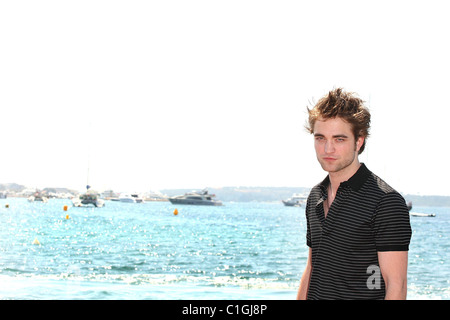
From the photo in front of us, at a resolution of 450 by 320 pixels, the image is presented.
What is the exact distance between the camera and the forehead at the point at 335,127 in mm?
1801

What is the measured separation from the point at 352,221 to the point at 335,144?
24 centimetres

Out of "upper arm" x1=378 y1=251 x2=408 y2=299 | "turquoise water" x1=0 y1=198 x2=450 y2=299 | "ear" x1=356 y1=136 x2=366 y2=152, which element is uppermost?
"ear" x1=356 y1=136 x2=366 y2=152

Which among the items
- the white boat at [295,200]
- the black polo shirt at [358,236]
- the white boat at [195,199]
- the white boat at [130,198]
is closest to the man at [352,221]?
the black polo shirt at [358,236]

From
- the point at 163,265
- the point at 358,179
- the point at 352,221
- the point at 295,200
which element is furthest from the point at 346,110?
the point at 295,200

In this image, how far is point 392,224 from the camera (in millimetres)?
1674

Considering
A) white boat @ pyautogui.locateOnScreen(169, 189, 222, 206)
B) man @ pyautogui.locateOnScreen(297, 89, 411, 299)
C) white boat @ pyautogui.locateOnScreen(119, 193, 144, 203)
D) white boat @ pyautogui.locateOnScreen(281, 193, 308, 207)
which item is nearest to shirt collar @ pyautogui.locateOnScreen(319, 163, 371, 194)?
man @ pyautogui.locateOnScreen(297, 89, 411, 299)

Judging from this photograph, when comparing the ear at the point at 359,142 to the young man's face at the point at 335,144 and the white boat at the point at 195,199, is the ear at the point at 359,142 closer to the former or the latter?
the young man's face at the point at 335,144

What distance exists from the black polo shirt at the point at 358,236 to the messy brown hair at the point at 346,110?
0.42ft

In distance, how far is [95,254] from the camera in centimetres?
2864

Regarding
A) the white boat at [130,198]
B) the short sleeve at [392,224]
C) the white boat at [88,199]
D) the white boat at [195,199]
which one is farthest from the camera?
the white boat at [130,198]

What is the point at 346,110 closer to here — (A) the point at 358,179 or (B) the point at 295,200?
(A) the point at 358,179

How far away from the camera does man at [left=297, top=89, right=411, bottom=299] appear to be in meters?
1.68

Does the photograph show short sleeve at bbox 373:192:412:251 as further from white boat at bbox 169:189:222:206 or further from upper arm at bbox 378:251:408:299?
white boat at bbox 169:189:222:206
